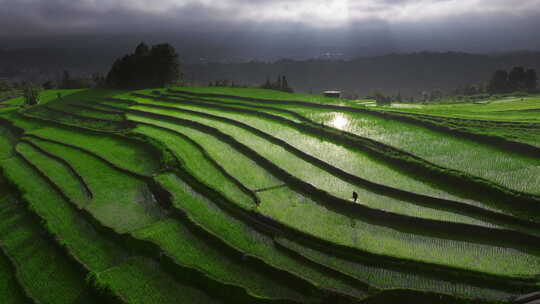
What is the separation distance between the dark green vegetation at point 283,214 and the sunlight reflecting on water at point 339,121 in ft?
0.37

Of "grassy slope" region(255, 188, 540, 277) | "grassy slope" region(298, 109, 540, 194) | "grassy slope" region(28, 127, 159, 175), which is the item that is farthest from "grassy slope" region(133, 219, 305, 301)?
"grassy slope" region(298, 109, 540, 194)

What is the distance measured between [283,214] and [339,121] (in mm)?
11997

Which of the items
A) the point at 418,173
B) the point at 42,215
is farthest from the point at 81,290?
the point at 418,173

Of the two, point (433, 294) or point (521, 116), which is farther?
point (521, 116)

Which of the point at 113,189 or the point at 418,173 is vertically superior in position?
the point at 418,173

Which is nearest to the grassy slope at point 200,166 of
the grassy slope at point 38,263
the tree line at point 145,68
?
the grassy slope at point 38,263

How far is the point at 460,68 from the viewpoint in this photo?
14125 centimetres

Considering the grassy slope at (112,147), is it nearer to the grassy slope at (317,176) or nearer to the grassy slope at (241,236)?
the grassy slope at (241,236)

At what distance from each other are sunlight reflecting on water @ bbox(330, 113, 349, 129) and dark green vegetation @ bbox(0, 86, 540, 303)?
111 mm

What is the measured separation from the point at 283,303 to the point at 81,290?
603cm

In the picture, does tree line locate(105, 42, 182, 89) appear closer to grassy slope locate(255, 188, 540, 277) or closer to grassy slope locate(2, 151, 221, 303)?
grassy slope locate(2, 151, 221, 303)

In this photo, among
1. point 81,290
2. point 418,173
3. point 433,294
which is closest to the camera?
point 433,294

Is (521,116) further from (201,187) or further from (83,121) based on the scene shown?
(83,121)

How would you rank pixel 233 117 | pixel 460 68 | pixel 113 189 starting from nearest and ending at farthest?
pixel 113 189
pixel 233 117
pixel 460 68
